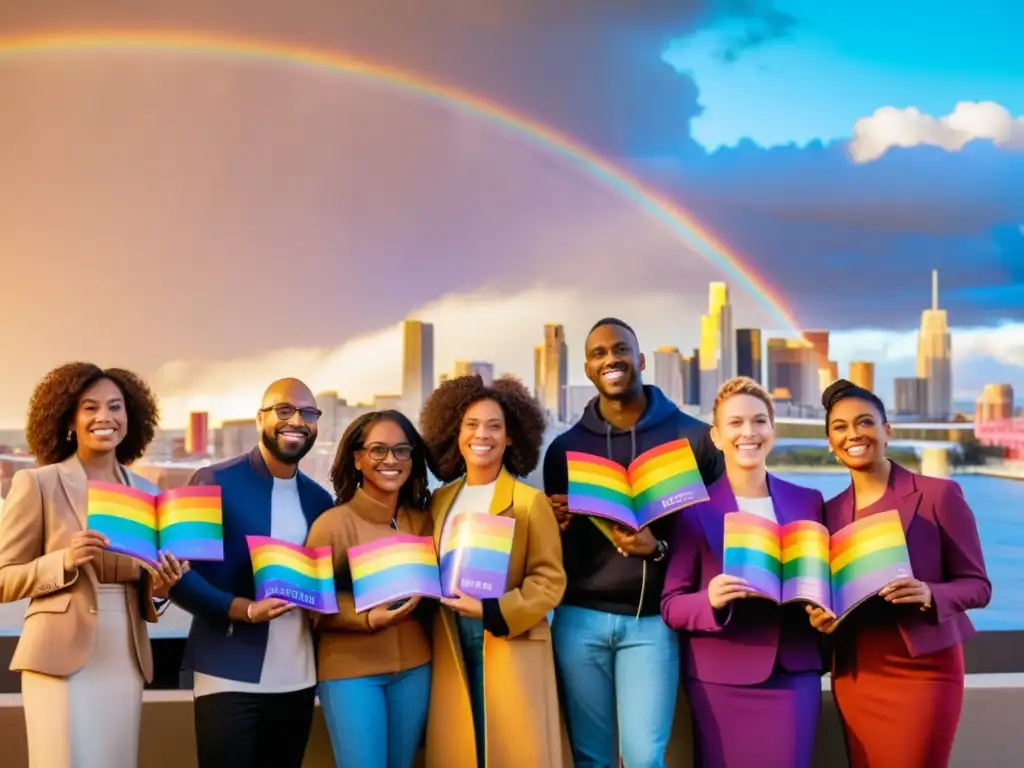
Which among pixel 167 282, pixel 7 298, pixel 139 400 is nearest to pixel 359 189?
pixel 167 282

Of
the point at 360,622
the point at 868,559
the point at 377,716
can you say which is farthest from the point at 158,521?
the point at 868,559

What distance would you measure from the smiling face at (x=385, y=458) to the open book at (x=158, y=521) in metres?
0.41

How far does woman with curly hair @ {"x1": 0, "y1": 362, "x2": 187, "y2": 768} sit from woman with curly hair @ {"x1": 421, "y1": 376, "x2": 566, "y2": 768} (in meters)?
0.76

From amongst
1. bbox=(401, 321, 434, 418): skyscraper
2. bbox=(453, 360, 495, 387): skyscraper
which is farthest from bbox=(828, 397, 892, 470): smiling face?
bbox=(401, 321, 434, 418): skyscraper

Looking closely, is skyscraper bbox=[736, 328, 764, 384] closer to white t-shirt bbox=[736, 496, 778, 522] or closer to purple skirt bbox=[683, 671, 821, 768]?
white t-shirt bbox=[736, 496, 778, 522]

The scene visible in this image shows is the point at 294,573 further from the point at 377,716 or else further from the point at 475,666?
the point at 475,666

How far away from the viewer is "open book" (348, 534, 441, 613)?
2.35 m

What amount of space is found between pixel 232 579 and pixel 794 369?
500cm

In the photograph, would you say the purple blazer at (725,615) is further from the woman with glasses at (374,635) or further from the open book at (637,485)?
the woman with glasses at (374,635)

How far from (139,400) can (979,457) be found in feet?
19.0

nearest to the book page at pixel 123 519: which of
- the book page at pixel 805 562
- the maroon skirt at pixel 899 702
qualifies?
the book page at pixel 805 562

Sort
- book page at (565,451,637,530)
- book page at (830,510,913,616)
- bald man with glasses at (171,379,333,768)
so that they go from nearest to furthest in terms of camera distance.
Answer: book page at (830,510,913,616), bald man with glasses at (171,379,333,768), book page at (565,451,637,530)

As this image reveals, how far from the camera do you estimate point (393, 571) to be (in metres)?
2.37

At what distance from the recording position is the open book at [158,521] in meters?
2.32
